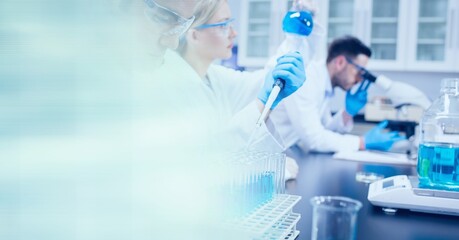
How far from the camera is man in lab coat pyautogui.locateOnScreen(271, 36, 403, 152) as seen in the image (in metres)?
2.10

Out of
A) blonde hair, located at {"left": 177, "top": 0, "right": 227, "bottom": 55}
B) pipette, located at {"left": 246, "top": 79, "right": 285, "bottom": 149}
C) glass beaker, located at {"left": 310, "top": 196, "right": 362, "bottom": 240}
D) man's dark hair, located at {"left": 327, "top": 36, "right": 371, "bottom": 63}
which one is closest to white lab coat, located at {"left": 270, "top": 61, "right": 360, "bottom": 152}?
man's dark hair, located at {"left": 327, "top": 36, "right": 371, "bottom": 63}

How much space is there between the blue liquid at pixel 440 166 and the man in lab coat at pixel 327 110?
1.98ft

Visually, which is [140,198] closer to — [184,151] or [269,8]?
[184,151]

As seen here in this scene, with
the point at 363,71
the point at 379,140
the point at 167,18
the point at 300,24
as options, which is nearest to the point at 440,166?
the point at 300,24

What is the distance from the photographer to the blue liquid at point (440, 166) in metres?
1.00

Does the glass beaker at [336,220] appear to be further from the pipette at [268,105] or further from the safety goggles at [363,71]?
the safety goggles at [363,71]

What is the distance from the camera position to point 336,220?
62 cm

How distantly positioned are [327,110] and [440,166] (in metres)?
1.77

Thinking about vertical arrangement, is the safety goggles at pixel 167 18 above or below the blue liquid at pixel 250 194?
above

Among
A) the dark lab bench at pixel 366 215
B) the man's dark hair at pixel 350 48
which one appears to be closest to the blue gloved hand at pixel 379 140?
the dark lab bench at pixel 366 215

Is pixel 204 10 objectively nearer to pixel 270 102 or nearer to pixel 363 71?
pixel 270 102

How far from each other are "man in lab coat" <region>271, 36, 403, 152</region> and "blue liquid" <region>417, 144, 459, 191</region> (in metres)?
0.60

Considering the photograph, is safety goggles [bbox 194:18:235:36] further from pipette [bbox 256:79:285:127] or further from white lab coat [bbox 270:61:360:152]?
white lab coat [bbox 270:61:360:152]

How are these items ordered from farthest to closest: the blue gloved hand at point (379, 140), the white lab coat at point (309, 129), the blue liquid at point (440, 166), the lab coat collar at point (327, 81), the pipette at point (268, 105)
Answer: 1. the lab coat collar at point (327, 81)
2. the blue gloved hand at point (379, 140)
3. the white lab coat at point (309, 129)
4. the blue liquid at point (440, 166)
5. the pipette at point (268, 105)
